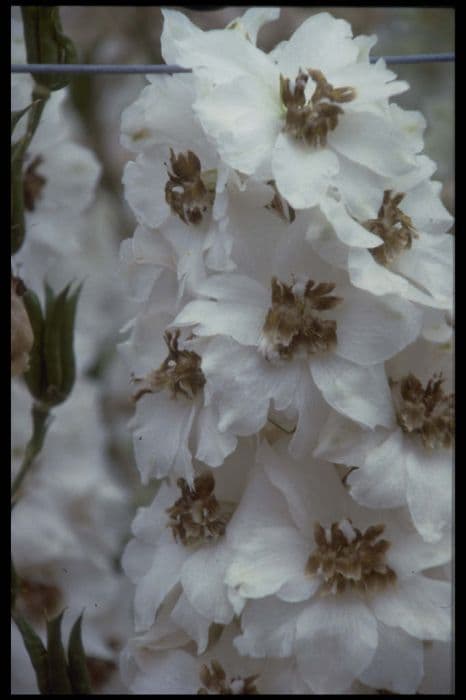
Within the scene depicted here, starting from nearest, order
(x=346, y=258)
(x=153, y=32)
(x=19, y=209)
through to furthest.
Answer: (x=346, y=258) → (x=19, y=209) → (x=153, y=32)

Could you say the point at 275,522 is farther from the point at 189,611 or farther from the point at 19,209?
the point at 19,209

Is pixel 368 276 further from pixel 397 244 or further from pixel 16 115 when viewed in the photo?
pixel 16 115

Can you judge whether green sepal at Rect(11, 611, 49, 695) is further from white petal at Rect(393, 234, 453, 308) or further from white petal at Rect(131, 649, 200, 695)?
white petal at Rect(393, 234, 453, 308)

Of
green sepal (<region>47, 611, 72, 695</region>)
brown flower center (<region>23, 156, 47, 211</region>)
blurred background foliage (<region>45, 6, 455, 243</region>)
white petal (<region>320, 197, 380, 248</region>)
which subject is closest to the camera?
white petal (<region>320, 197, 380, 248</region>)

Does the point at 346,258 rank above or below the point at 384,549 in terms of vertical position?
above

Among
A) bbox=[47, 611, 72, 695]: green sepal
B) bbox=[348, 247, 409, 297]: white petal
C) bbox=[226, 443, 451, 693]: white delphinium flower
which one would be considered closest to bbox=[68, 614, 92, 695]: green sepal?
bbox=[47, 611, 72, 695]: green sepal

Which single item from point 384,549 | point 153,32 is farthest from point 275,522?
point 153,32
